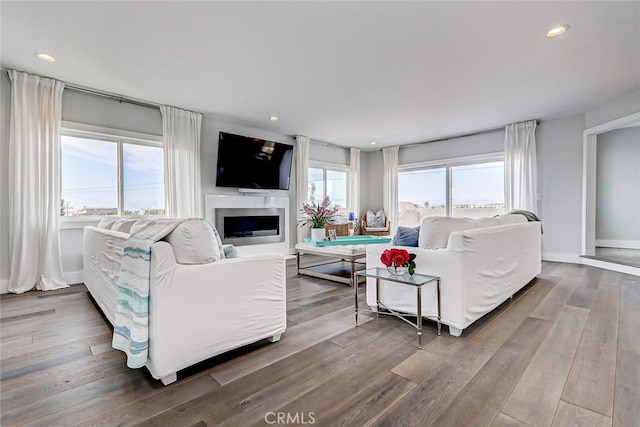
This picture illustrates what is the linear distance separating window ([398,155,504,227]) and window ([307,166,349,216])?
145cm

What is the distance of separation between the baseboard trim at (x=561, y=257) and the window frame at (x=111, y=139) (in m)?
6.79

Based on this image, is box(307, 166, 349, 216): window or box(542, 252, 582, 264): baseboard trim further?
box(307, 166, 349, 216): window

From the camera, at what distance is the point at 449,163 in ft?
21.7

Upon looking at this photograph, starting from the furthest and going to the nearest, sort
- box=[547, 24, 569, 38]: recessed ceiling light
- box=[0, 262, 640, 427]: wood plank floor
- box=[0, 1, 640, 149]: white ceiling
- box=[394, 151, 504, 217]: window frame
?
1. box=[394, 151, 504, 217]: window frame
2. box=[547, 24, 569, 38]: recessed ceiling light
3. box=[0, 1, 640, 149]: white ceiling
4. box=[0, 262, 640, 427]: wood plank floor

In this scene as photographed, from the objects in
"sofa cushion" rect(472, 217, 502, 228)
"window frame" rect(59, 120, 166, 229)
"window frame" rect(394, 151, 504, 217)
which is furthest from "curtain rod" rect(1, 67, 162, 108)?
"window frame" rect(394, 151, 504, 217)

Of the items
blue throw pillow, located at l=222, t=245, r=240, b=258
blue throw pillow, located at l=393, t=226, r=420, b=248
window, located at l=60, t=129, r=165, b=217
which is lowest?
blue throw pillow, located at l=222, t=245, r=240, b=258

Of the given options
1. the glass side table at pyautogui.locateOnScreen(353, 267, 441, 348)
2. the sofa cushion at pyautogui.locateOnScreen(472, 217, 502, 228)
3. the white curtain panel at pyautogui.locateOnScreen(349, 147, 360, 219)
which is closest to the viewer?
the glass side table at pyautogui.locateOnScreen(353, 267, 441, 348)

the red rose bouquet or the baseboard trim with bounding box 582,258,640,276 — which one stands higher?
the red rose bouquet

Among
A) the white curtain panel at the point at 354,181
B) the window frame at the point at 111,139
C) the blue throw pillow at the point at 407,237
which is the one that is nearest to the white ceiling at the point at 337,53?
the window frame at the point at 111,139

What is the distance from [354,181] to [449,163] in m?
2.30

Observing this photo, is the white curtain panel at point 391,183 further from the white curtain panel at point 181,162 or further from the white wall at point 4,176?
the white wall at point 4,176

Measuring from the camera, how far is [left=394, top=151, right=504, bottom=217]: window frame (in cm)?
600

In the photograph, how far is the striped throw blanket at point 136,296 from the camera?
5.12 ft

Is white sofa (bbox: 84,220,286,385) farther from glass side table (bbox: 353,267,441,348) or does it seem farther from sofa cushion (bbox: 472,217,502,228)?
sofa cushion (bbox: 472,217,502,228)
